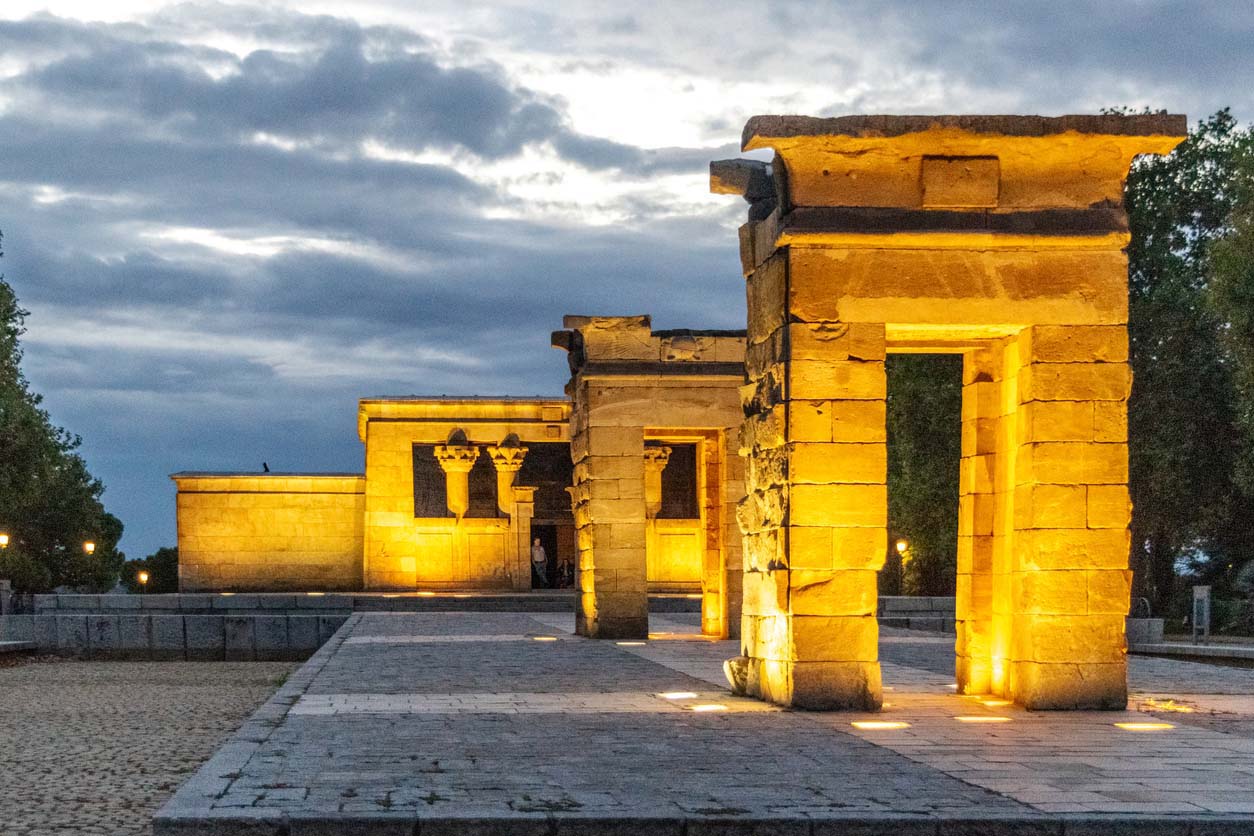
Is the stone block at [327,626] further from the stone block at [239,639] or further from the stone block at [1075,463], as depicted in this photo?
the stone block at [1075,463]

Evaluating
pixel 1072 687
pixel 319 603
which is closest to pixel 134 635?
pixel 319 603

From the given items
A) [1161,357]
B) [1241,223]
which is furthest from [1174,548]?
[1241,223]

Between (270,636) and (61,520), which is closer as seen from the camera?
(270,636)

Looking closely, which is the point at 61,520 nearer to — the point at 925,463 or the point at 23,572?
the point at 23,572

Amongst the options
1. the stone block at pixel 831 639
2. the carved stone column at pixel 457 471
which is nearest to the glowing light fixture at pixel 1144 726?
the stone block at pixel 831 639

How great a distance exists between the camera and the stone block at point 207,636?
82.3 feet

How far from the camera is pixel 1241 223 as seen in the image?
31.0 m

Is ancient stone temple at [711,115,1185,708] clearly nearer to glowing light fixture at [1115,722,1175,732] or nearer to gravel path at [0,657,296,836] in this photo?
A: glowing light fixture at [1115,722,1175,732]

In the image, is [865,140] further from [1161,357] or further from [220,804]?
[1161,357]

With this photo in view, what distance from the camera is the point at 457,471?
1486 inches

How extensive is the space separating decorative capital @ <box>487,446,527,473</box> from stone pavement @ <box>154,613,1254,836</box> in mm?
23629

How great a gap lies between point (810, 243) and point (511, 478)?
26876 millimetres

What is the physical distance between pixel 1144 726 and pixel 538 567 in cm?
2853

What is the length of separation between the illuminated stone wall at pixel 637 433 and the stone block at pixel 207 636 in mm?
6971
